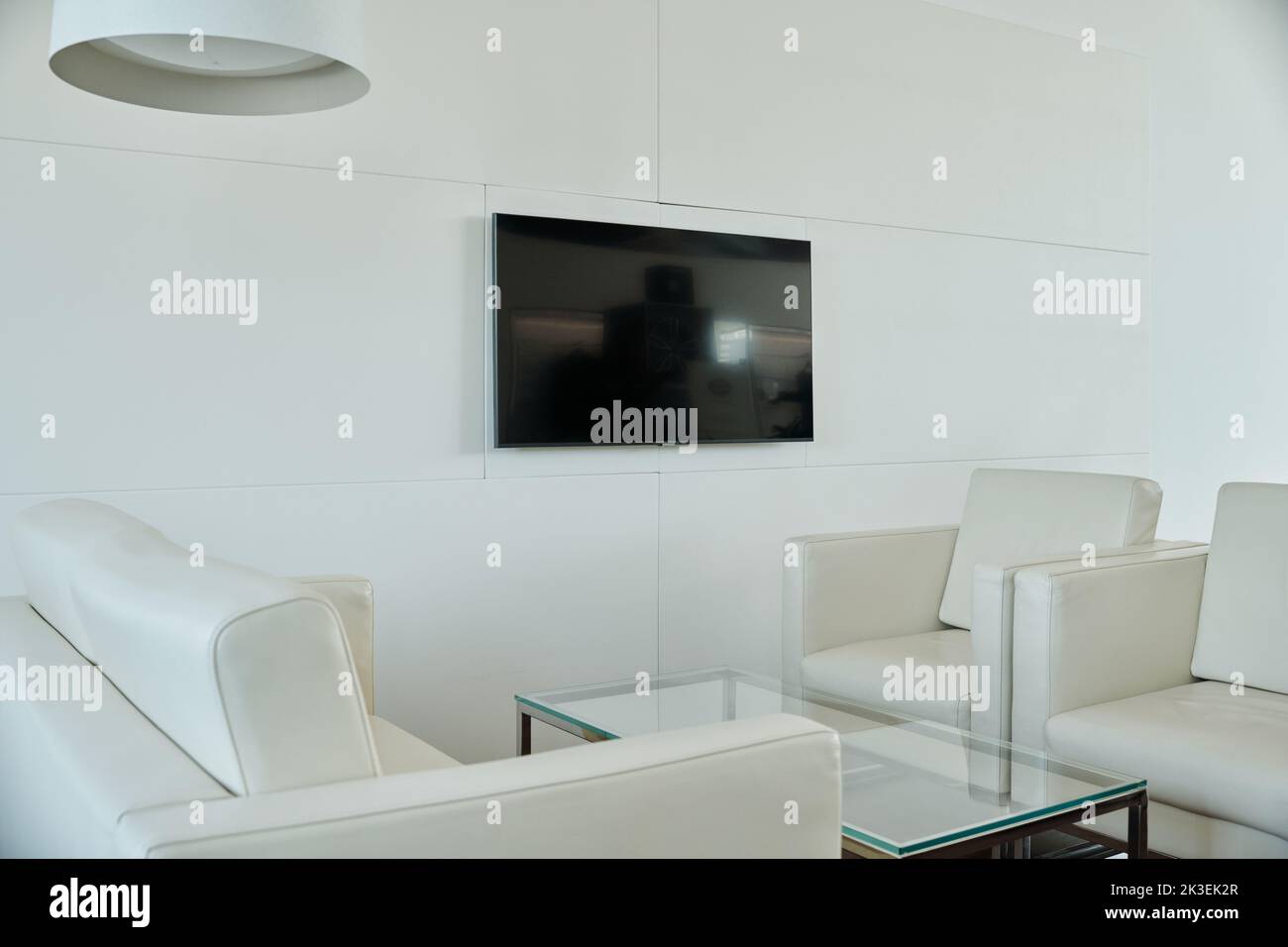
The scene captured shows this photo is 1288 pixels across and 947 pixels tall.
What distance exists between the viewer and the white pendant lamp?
1.81 metres

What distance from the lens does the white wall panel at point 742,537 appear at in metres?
4.40

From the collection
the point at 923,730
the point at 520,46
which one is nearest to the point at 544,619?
the point at 923,730

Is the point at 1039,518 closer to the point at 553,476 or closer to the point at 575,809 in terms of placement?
the point at 553,476

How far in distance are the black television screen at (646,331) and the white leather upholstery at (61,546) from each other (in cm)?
183

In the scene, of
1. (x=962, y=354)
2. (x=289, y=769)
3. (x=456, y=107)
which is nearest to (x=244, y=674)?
(x=289, y=769)

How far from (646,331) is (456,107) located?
1.01 m

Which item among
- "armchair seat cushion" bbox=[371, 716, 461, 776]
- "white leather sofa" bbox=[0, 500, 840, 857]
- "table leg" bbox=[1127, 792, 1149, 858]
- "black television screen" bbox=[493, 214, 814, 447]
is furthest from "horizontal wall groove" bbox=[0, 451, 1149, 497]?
"table leg" bbox=[1127, 792, 1149, 858]

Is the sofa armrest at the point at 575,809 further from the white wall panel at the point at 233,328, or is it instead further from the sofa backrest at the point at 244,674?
the white wall panel at the point at 233,328

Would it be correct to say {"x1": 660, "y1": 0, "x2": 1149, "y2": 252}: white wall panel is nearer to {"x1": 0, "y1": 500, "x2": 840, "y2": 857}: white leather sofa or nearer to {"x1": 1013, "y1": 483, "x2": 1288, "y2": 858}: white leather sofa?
{"x1": 1013, "y1": 483, "x2": 1288, "y2": 858}: white leather sofa

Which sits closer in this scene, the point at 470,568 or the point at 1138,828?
the point at 1138,828

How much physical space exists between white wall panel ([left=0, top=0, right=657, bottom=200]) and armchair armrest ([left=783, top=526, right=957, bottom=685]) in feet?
4.93

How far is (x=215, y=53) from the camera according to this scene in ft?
7.00

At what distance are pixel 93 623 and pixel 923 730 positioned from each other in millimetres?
1889
